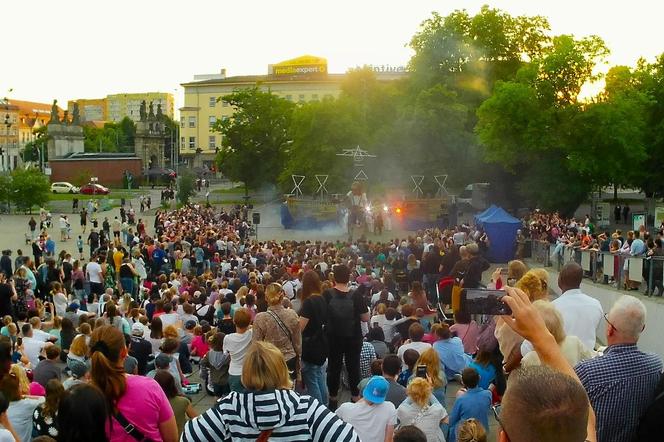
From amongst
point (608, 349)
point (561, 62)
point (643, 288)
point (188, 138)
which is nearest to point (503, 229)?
point (643, 288)

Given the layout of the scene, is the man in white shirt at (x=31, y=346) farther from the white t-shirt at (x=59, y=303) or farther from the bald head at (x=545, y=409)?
the bald head at (x=545, y=409)

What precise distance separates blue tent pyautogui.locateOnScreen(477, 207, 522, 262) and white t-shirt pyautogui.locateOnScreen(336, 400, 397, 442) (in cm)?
2280

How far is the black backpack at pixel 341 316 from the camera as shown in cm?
841

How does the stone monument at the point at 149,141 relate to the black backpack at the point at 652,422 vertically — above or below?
above

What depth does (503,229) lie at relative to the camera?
28266 millimetres

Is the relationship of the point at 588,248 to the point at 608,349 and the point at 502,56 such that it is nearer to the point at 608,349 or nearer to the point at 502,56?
the point at 608,349

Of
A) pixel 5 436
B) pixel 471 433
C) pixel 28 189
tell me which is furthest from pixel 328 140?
pixel 5 436

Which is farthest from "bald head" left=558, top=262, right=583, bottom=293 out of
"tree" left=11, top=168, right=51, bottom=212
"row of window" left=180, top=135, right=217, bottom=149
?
"row of window" left=180, top=135, right=217, bottom=149

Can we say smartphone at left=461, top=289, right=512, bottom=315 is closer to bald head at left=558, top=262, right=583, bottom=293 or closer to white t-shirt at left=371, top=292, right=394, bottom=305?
bald head at left=558, top=262, right=583, bottom=293

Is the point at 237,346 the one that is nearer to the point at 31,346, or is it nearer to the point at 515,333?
the point at 515,333

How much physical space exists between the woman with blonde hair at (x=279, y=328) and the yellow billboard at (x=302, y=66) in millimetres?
99030

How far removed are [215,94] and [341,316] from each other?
100814 mm

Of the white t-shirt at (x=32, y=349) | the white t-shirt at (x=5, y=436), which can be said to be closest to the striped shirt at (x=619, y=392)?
the white t-shirt at (x=5, y=436)

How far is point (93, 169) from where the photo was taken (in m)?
88.4
